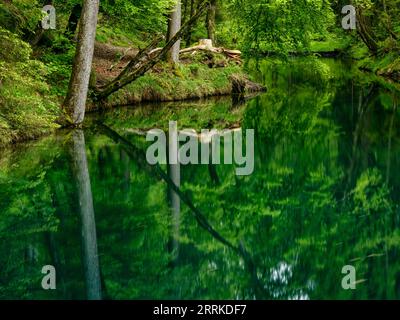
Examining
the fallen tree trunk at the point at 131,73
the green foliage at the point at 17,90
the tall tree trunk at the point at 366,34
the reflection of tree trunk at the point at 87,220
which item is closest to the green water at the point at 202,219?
the reflection of tree trunk at the point at 87,220

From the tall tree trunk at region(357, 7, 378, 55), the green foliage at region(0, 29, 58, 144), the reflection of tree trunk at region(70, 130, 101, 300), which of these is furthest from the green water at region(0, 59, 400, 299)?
the tall tree trunk at region(357, 7, 378, 55)

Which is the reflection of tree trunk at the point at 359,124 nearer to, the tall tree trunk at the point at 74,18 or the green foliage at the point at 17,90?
the green foliage at the point at 17,90

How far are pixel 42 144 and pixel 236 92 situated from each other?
46.0 feet

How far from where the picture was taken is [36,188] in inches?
411

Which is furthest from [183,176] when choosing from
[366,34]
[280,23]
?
[366,34]

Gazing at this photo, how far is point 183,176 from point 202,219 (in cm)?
284

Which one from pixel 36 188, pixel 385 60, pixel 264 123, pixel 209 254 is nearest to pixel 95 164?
pixel 36 188

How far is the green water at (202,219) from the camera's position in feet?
21.4

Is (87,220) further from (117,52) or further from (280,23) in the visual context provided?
(280,23)

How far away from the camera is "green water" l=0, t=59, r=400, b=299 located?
654cm

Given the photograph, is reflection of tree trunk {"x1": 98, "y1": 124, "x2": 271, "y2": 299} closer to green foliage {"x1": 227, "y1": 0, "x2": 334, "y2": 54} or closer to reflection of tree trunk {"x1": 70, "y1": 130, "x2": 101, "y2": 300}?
reflection of tree trunk {"x1": 70, "y1": 130, "x2": 101, "y2": 300}

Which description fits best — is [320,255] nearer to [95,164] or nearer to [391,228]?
[391,228]

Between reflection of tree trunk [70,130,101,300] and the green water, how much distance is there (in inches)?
0.9

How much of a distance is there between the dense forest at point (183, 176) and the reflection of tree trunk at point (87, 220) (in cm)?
3
